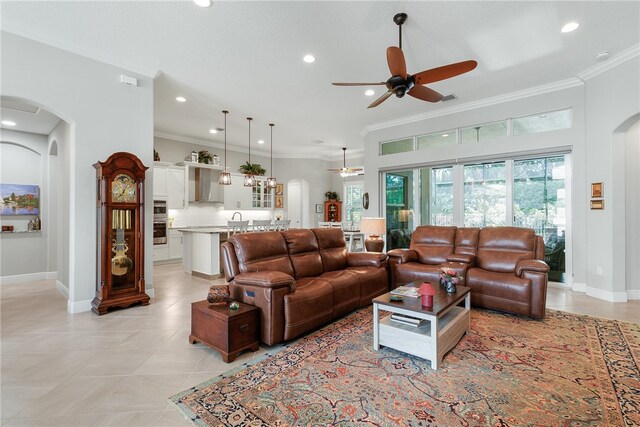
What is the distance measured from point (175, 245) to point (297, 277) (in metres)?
5.02

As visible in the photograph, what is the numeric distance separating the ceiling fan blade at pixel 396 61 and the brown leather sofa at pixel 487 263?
2275 mm

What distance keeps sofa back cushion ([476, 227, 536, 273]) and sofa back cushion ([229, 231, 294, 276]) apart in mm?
2642

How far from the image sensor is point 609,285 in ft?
13.5

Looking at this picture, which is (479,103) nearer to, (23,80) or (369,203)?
(369,203)

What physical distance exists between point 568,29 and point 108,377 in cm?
554

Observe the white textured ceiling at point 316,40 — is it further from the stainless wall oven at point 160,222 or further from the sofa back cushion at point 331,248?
→ the stainless wall oven at point 160,222

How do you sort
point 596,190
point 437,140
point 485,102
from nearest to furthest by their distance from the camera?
point 596,190
point 485,102
point 437,140

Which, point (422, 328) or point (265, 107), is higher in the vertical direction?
point (265, 107)

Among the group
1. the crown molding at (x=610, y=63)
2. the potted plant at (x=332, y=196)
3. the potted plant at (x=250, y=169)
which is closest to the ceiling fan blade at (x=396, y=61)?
the crown molding at (x=610, y=63)

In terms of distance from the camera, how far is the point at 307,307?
281 centimetres

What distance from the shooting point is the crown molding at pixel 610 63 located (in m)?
3.73

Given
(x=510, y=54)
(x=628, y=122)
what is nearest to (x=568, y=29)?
(x=510, y=54)

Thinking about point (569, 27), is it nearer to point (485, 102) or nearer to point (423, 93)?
point (423, 93)

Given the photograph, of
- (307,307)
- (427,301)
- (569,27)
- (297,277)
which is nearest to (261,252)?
(297,277)
